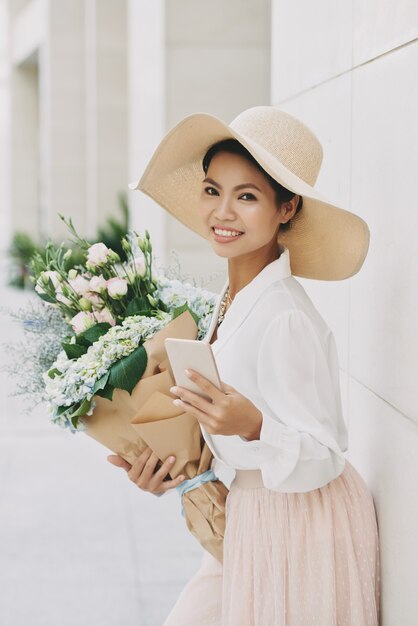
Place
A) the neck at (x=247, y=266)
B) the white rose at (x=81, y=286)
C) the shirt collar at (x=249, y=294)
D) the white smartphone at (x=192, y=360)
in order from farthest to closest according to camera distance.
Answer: the white rose at (x=81, y=286)
the neck at (x=247, y=266)
the shirt collar at (x=249, y=294)
the white smartphone at (x=192, y=360)

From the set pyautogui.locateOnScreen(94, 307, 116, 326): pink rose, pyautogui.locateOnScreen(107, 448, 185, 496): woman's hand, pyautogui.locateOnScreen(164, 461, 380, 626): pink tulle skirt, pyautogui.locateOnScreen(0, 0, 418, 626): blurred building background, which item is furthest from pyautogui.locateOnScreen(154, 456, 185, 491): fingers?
pyautogui.locateOnScreen(0, 0, 418, 626): blurred building background

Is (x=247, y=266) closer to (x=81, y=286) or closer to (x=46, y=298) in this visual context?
(x=81, y=286)

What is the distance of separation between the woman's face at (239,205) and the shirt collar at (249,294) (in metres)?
0.07

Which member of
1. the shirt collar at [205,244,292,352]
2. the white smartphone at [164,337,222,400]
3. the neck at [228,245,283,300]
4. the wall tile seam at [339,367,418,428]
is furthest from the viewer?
the neck at [228,245,283,300]

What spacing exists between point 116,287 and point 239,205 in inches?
16.6

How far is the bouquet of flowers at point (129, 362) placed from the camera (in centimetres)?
227

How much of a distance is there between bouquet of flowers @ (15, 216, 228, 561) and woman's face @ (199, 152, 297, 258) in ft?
0.87

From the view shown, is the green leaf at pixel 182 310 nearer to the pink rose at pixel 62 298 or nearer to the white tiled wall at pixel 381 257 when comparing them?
the pink rose at pixel 62 298

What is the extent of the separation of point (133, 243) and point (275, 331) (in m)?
0.70

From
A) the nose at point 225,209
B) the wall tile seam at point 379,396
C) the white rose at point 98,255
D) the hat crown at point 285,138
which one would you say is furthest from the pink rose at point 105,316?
the wall tile seam at point 379,396

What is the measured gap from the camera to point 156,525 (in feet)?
16.9

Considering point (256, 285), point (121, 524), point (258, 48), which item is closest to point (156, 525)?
point (121, 524)

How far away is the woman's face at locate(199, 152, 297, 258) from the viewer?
84.7 inches

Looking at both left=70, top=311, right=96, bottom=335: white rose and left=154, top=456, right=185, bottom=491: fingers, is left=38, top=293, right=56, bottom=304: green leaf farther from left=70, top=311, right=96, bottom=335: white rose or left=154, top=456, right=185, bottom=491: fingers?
left=154, top=456, right=185, bottom=491: fingers
